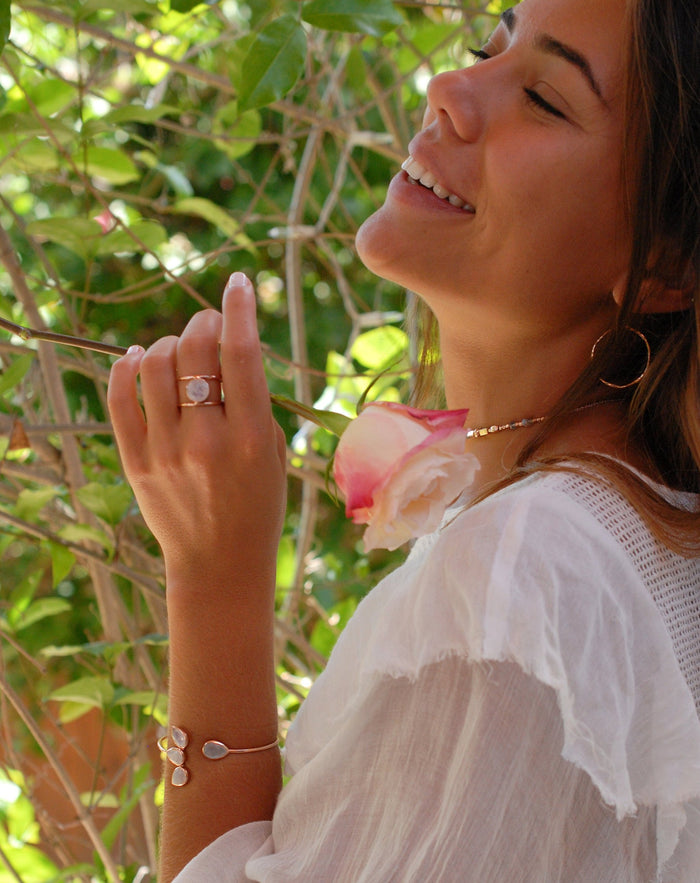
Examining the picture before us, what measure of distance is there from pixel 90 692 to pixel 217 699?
360 mm

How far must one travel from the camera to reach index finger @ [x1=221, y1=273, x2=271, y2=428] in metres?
0.62

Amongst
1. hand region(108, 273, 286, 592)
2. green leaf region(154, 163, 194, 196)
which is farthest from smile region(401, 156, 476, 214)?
green leaf region(154, 163, 194, 196)

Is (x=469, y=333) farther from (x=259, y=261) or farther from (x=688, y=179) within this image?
(x=259, y=261)

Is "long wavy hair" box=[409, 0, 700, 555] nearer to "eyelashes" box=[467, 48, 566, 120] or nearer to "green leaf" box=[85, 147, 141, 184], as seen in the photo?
"eyelashes" box=[467, 48, 566, 120]

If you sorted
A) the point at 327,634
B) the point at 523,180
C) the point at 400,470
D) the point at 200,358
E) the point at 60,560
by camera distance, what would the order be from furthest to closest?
the point at 327,634 < the point at 60,560 < the point at 523,180 < the point at 200,358 < the point at 400,470

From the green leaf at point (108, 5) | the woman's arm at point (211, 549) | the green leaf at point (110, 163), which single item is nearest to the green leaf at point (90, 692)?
the woman's arm at point (211, 549)

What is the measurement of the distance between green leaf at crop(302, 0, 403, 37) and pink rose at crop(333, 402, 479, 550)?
1.36ft

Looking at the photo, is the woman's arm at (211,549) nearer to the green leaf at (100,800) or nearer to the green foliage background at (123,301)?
the green foliage background at (123,301)

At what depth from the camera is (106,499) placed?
94 centimetres

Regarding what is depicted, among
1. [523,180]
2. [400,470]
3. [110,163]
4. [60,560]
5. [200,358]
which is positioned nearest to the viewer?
[400,470]

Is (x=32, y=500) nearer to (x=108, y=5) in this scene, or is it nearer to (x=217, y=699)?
(x=217, y=699)

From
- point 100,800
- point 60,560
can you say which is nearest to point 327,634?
point 100,800

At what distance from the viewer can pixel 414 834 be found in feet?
1.89

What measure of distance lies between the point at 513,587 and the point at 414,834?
160mm
